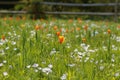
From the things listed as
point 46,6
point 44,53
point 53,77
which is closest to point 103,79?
point 53,77

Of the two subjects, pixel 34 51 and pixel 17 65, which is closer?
pixel 17 65

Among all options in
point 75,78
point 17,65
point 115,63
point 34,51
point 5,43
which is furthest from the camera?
point 5,43

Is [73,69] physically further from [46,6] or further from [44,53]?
[46,6]

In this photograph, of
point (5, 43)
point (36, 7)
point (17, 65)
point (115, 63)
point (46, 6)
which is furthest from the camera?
point (46, 6)

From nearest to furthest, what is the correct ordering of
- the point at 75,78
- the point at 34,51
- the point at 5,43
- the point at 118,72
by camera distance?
the point at 75,78 < the point at 118,72 < the point at 34,51 < the point at 5,43

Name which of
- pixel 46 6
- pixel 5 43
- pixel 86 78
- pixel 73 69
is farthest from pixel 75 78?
pixel 46 6

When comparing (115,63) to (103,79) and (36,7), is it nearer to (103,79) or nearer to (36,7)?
(103,79)

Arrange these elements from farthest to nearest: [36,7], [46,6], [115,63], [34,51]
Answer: [46,6] → [36,7] → [34,51] → [115,63]

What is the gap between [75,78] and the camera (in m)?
2.89

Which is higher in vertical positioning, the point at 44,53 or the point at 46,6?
the point at 44,53

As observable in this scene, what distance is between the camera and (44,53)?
13.1ft

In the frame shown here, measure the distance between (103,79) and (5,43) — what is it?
185 cm

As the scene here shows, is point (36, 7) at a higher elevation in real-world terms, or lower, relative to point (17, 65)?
lower

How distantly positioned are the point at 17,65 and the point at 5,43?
1.03 meters
